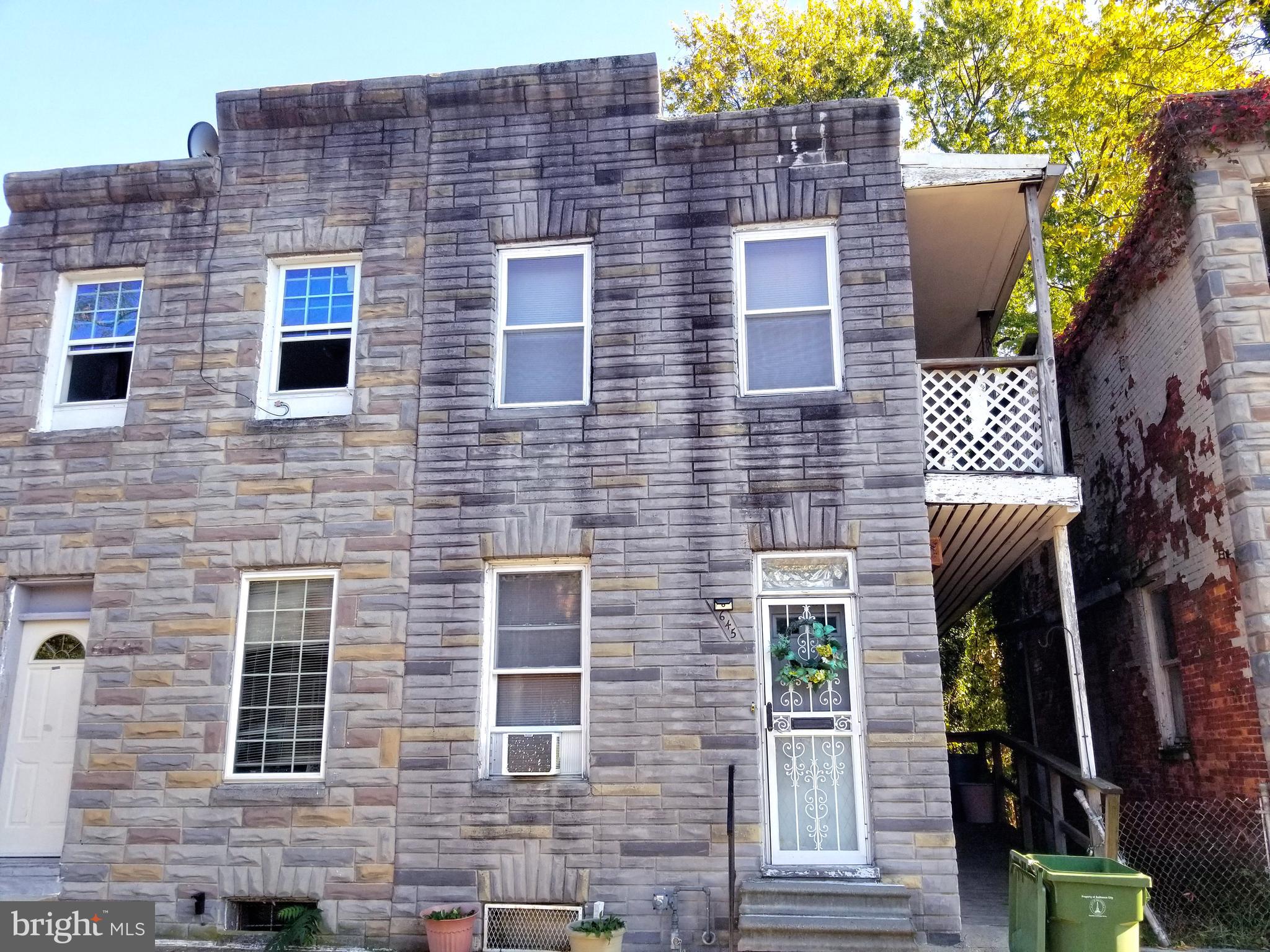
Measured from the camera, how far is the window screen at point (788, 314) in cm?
941

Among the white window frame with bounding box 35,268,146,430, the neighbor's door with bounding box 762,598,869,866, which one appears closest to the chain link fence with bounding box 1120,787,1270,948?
the neighbor's door with bounding box 762,598,869,866

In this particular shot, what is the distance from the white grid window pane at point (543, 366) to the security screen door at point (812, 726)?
247 centimetres

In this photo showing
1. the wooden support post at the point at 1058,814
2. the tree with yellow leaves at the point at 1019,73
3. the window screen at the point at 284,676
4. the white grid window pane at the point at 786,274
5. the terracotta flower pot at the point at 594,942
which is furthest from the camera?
the tree with yellow leaves at the point at 1019,73

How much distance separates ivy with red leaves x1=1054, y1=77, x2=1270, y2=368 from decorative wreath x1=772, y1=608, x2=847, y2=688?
198 inches

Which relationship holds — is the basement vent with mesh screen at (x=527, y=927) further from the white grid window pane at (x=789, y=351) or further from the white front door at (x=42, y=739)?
the white grid window pane at (x=789, y=351)

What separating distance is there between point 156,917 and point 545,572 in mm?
4238

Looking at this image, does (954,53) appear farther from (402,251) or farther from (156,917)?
(156,917)

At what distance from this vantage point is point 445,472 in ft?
30.8

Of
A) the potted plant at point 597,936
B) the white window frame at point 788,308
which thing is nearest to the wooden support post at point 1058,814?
the white window frame at point 788,308

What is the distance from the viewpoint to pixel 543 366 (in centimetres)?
978

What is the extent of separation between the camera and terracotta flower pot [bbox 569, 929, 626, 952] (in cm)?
755

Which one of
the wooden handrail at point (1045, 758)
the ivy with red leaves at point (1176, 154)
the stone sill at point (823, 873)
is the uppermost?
the ivy with red leaves at point (1176, 154)

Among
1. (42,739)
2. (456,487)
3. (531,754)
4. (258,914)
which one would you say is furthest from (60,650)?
(531,754)

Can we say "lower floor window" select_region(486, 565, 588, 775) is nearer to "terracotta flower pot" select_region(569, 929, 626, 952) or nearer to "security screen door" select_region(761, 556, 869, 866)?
"terracotta flower pot" select_region(569, 929, 626, 952)
